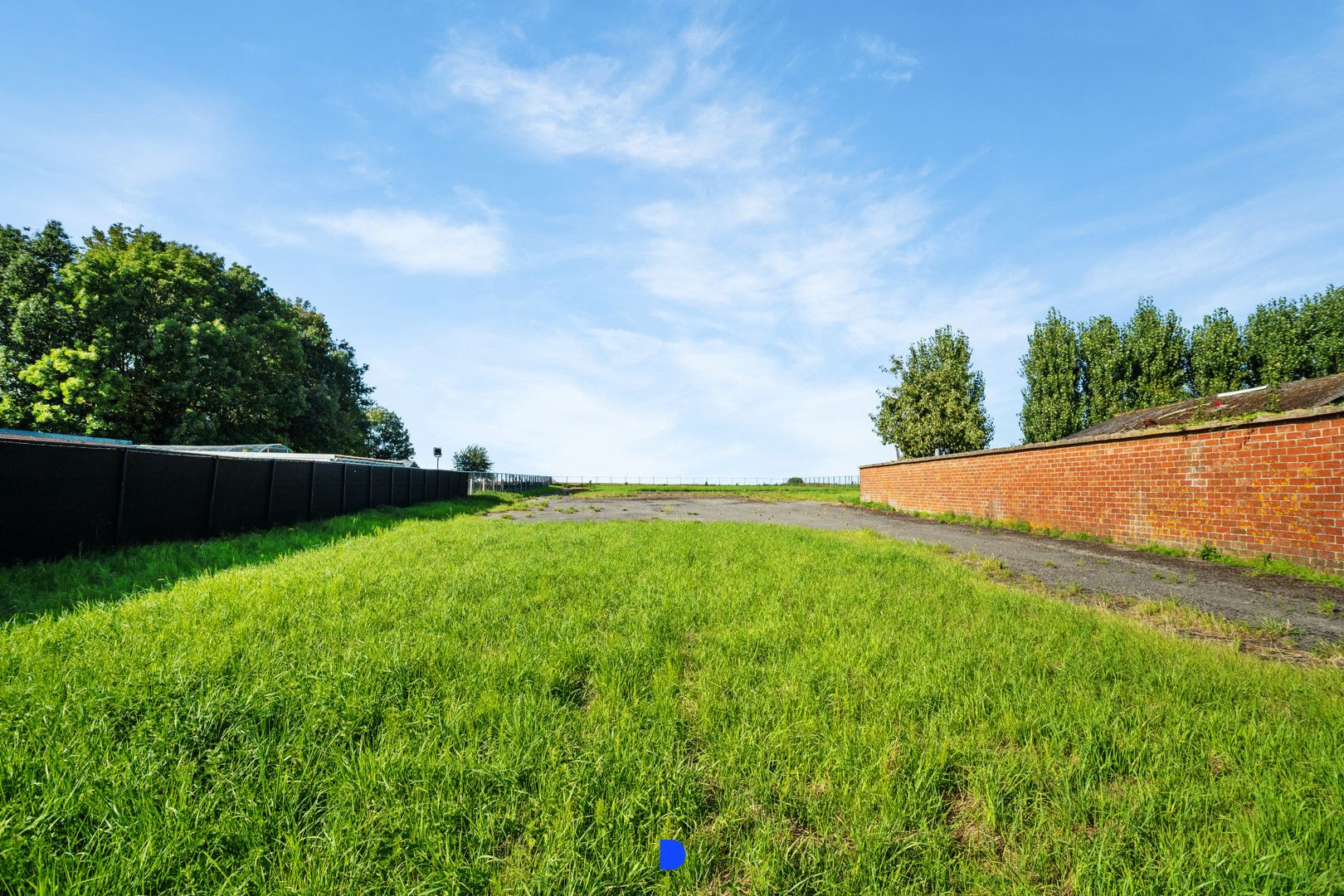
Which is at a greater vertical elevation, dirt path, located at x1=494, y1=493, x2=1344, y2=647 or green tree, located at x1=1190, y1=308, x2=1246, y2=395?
green tree, located at x1=1190, y1=308, x2=1246, y2=395

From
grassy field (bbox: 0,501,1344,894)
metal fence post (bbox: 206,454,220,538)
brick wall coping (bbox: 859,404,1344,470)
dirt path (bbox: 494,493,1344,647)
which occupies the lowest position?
grassy field (bbox: 0,501,1344,894)

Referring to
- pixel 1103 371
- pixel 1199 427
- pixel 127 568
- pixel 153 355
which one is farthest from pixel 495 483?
pixel 1103 371

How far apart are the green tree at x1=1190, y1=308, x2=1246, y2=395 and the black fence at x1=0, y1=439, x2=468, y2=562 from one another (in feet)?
137

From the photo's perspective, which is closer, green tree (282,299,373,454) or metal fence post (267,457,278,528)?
metal fence post (267,457,278,528)

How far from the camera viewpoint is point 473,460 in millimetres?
75125

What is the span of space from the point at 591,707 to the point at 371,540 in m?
7.71

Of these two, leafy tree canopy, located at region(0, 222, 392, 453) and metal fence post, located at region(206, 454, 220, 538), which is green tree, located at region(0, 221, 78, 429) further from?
metal fence post, located at region(206, 454, 220, 538)

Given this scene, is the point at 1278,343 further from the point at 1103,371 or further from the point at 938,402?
the point at 938,402

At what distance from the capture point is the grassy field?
1.71 metres

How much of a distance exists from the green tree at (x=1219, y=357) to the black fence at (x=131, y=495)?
4191 centimetres

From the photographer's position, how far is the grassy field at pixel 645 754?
171 centimetres

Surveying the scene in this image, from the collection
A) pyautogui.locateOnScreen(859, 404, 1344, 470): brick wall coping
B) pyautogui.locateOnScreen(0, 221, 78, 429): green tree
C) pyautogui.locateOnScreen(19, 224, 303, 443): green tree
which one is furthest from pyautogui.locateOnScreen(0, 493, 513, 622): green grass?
pyautogui.locateOnScreen(0, 221, 78, 429): green tree

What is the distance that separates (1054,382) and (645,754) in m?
41.2

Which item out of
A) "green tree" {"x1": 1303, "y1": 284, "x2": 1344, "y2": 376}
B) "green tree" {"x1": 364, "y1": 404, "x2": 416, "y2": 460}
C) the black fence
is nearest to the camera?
the black fence
